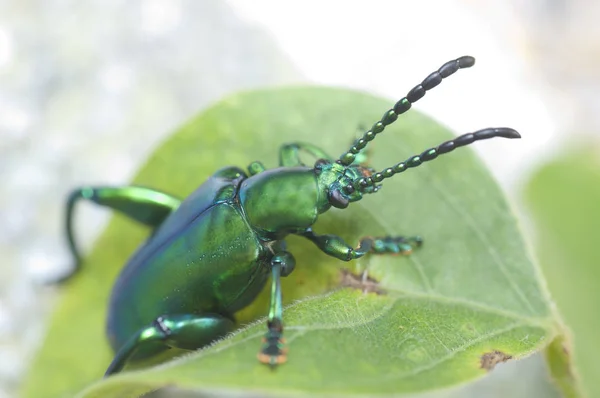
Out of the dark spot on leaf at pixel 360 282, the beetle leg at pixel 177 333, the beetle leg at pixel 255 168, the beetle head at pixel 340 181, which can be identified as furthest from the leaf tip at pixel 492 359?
the beetle leg at pixel 255 168

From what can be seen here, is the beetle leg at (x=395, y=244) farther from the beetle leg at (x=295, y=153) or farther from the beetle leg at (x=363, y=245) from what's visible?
the beetle leg at (x=295, y=153)

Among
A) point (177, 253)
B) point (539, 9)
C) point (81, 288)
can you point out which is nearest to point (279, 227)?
point (177, 253)

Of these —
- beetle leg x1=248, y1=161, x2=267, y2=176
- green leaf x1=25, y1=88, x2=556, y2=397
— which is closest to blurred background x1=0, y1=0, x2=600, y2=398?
green leaf x1=25, y1=88, x2=556, y2=397

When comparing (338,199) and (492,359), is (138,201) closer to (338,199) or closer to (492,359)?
(338,199)

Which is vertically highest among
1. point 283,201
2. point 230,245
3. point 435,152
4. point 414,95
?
point 414,95

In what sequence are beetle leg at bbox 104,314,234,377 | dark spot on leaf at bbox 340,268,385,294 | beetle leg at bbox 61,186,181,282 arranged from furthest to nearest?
beetle leg at bbox 61,186,181,282
beetle leg at bbox 104,314,234,377
dark spot on leaf at bbox 340,268,385,294

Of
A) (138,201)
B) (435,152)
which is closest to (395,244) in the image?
(435,152)

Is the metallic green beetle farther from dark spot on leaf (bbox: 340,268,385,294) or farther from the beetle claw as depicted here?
the beetle claw
